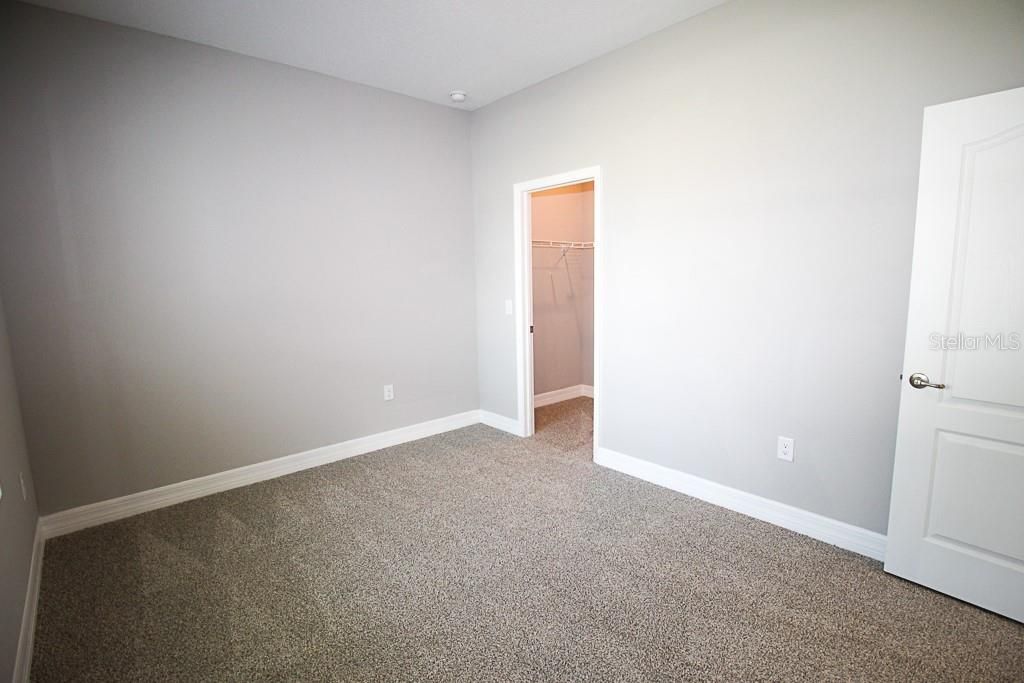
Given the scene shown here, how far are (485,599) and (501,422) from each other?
7.67 ft

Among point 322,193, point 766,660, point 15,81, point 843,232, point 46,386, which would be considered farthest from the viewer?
point 322,193

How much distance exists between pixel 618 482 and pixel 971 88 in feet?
8.51

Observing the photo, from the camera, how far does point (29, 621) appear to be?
1922 mm

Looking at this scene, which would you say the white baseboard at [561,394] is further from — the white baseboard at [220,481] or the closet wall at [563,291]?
the white baseboard at [220,481]

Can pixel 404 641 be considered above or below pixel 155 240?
below

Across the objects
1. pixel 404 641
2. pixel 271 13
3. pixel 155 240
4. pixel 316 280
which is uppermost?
pixel 271 13

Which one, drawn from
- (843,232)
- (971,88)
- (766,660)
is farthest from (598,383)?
(971,88)

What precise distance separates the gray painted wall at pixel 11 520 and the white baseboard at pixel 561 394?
3.84 m

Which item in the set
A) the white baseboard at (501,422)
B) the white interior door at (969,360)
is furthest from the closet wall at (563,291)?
the white interior door at (969,360)

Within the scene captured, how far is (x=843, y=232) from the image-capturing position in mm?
2309

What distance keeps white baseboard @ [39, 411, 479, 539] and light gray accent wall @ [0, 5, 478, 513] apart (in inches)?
2.5

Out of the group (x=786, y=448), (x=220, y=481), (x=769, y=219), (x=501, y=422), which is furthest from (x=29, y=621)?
(x=769, y=219)

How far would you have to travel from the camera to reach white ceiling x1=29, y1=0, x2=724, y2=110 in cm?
256

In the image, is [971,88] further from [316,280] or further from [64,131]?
[64,131]
